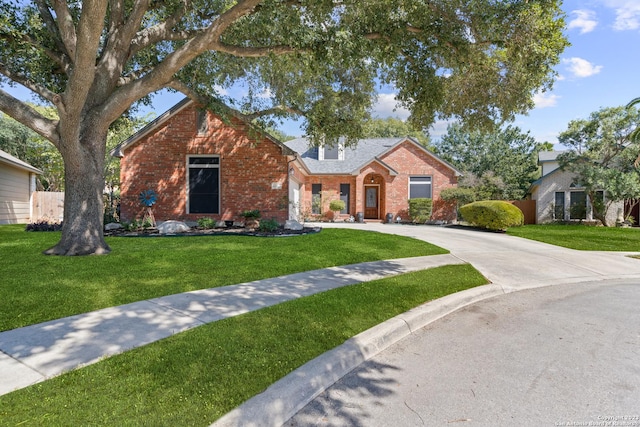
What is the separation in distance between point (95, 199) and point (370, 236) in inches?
337

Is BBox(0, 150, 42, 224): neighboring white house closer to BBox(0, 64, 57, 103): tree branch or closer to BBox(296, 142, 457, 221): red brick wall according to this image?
BBox(0, 64, 57, 103): tree branch

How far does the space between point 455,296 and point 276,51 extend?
695 cm

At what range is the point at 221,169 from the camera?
15234mm

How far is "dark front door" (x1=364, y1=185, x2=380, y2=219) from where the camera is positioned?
24312mm

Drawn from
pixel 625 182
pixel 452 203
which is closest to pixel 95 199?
pixel 452 203

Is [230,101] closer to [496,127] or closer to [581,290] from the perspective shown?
[496,127]

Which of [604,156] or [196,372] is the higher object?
[604,156]

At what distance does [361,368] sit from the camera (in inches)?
134

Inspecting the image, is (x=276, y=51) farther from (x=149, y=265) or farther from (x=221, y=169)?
(x=221, y=169)

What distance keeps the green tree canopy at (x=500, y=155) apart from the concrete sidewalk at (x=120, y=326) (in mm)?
27601

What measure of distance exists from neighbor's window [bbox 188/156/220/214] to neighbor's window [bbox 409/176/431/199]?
13.4 m

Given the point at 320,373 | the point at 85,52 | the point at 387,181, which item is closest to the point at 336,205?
the point at 387,181

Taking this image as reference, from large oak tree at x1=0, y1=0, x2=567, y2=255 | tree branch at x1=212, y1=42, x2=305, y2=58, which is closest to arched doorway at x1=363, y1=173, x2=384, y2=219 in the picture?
large oak tree at x1=0, y1=0, x2=567, y2=255

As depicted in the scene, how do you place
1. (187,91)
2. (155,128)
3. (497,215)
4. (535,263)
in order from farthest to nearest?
(497,215), (155,128), (187,91), (535,263)
